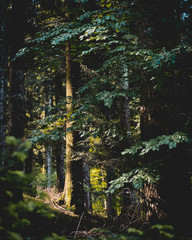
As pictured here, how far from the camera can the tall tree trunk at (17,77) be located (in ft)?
16.3

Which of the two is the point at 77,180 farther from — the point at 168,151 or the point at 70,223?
the point at 168,151

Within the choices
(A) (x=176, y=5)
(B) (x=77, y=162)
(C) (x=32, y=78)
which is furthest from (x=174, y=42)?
(C) (x=32, y=78)

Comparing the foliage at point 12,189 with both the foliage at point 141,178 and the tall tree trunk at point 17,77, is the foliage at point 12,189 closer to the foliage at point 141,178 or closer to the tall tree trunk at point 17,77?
the foliage at point 141,178

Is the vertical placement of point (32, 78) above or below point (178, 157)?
above

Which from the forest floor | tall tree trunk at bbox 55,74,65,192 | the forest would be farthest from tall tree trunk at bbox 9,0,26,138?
tall tree trunk at bbox 55,74,65,192

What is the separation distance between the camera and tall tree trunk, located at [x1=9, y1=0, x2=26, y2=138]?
496 centimetres

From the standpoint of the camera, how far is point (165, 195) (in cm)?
389

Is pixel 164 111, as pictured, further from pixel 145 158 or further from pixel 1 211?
pixel 1 211

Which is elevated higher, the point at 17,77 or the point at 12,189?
the point at 17,77

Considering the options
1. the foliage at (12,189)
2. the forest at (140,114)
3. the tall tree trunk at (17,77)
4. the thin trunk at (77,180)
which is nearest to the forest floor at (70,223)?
the forest at (140,114)

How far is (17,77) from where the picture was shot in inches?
203

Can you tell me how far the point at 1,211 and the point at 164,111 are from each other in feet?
13.1

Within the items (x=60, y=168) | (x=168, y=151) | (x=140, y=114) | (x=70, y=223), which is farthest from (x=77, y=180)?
(x=168, y=151)

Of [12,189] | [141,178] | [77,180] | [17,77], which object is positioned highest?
[17,77]
